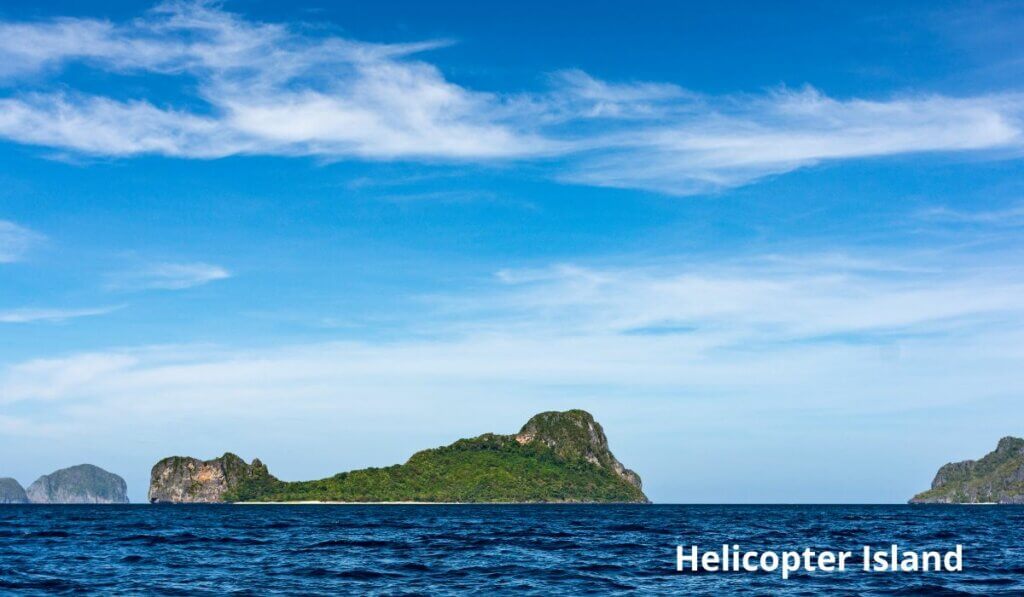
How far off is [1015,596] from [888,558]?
22626 mm

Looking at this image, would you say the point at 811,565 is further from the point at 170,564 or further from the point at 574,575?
the point at 170,564

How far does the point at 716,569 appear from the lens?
5512 centimetres

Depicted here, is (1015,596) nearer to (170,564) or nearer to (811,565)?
(811,565)

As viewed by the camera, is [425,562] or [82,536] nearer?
[425,562]

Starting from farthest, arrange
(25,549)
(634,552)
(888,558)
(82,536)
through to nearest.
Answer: (82,536), (25,549), (634,552), (888,558)

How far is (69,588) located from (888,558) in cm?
5438

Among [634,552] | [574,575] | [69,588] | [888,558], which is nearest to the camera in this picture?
[69,588]

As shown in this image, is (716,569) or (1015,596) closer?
(1015,596)

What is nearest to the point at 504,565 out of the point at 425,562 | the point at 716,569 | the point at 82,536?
the point at 425,562

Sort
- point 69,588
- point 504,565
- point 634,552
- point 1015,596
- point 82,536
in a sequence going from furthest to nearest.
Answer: point 82,536, point 634,552, point 504,565, point 69,588, point 1015,596

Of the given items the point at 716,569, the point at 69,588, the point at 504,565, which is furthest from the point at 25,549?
the point at 716,569

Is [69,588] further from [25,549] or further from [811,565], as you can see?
[811,565]

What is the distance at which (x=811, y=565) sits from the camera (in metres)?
58.3

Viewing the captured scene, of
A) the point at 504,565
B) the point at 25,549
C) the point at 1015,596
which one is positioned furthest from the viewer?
the point at 25,549
